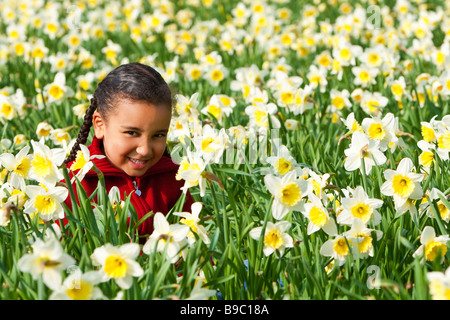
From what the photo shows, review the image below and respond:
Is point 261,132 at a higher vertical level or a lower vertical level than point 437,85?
lower

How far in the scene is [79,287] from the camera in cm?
171

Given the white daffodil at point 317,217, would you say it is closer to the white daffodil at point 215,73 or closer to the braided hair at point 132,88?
the braided hair at point 132,88

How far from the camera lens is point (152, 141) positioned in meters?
2.51

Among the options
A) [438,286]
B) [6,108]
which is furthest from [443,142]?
[6,108]

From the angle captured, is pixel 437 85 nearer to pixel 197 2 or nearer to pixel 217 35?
pixel 217 35

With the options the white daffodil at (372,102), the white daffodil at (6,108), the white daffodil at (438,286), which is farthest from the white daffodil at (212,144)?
the white daffodil at (6,108)

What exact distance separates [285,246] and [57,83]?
2.61 metres

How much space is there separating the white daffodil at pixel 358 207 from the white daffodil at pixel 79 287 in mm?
817

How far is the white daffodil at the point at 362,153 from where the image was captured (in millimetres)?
2398

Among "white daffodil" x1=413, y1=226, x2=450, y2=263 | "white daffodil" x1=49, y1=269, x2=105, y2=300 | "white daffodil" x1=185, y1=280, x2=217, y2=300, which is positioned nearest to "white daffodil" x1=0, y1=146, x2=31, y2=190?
"white daffodil" x1=49, y1=269, x2=105, y2=300

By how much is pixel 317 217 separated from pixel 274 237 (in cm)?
15

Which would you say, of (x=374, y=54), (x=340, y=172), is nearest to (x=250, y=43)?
(x=374, y=54)

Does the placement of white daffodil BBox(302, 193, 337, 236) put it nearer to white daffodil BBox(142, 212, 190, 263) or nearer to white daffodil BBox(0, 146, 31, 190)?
white daffodil BBox(142, 212, 190, 263)

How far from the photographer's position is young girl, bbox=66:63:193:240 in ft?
8.17
